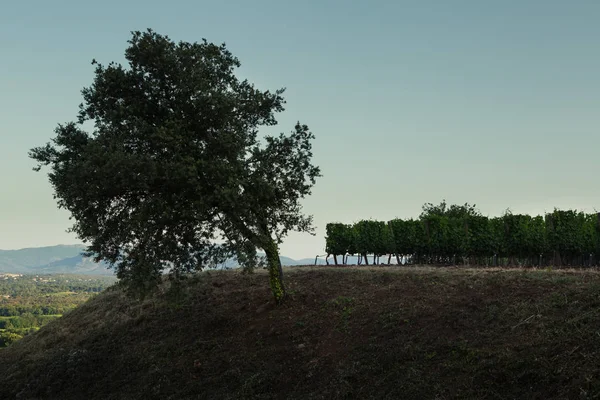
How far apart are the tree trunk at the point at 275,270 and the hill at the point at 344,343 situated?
26.3 inches

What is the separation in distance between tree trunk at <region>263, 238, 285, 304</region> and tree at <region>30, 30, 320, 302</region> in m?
0.74

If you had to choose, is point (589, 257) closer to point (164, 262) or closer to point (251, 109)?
point (251, 109)

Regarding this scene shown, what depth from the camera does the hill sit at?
1748 centimetres

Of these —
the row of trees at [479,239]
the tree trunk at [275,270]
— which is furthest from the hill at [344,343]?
the row of trees at [479,239]

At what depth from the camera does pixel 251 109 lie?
95.0 feet

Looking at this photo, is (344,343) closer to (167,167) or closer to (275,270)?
(275,270)

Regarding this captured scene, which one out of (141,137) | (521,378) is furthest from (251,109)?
(521,378)

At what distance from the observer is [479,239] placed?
42750 mm

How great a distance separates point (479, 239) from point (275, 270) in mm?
21610

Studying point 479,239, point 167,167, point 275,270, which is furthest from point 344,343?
point 479,239

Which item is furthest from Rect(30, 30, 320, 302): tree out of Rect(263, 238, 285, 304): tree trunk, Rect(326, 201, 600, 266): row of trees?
Rect(326, 201, 600, 266): row of trees

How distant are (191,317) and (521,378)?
73.1ft

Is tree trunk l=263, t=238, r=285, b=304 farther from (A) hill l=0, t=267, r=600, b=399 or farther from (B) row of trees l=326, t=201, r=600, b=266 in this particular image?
(B) row of trees l=326, t=201, r=600, b=266

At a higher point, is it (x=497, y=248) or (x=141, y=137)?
(x=141, y=137)
